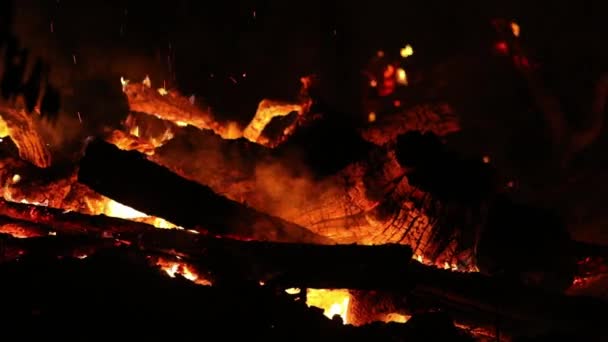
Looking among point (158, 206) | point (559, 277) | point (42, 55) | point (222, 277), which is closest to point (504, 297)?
point (559, 277)

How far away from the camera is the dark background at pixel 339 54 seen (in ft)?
23.1

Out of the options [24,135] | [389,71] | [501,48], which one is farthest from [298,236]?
[501,48]

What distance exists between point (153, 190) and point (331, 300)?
139 cm

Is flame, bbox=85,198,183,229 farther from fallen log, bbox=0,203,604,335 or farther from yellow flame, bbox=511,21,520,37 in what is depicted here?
yellow flame, bbox=511,21,520,37

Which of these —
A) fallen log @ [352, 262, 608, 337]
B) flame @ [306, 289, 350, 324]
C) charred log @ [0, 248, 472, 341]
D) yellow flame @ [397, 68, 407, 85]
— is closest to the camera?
charred log @ [0, 248, 472, 341]


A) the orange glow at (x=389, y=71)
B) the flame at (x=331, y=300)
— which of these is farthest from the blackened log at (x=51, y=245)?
the orange glow at (x=389, y=71)

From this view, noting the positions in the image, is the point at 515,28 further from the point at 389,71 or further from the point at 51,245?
the point at 51,245

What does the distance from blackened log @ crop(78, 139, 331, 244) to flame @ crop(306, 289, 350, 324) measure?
24.3 inches

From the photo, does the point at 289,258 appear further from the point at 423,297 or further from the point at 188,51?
the point at 188,51

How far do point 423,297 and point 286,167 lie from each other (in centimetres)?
178

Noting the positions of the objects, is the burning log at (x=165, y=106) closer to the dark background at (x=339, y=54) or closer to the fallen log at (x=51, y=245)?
the dark background at (x=339, y=54)

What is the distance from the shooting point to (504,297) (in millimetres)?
3135

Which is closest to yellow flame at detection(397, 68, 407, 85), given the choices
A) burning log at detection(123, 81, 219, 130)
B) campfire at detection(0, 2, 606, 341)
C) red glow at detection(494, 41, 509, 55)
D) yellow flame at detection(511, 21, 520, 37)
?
red glow at detection(494, 41, 509, 55)

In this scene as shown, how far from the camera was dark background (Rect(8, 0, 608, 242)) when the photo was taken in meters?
7.05
